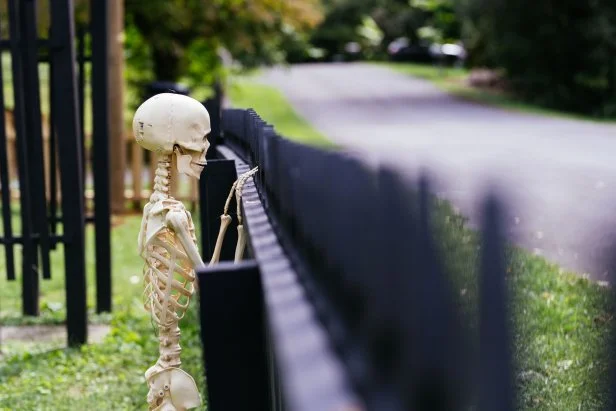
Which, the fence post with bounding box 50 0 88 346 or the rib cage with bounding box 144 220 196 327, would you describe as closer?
the rib cage with bounding box 144 220 196 327

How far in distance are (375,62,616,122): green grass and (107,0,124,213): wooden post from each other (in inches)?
587

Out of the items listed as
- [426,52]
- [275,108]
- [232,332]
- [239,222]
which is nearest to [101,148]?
[239,222]

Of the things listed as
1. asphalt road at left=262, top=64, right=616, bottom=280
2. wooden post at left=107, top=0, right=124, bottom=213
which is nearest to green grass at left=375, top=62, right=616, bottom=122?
asphalt road at left=262, top=64, right=616, bottom=280

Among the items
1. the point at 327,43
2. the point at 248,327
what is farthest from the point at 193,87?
the point at 327,43

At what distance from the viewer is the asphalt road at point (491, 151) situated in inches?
77.0

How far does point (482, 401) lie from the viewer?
3.74 feet

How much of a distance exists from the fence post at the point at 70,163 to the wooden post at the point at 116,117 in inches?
270

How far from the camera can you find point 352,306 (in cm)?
160

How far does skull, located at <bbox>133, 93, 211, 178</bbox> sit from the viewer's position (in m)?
3.25

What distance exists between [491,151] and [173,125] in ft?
46.0

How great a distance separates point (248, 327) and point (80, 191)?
170 inches

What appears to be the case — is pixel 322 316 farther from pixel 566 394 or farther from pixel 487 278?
pixel 566 394

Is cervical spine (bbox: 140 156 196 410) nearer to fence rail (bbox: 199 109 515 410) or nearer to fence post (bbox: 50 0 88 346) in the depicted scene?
fence rail (bbox: 199 109 515 410)

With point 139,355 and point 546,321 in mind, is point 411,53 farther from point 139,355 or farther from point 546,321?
point 546,321
